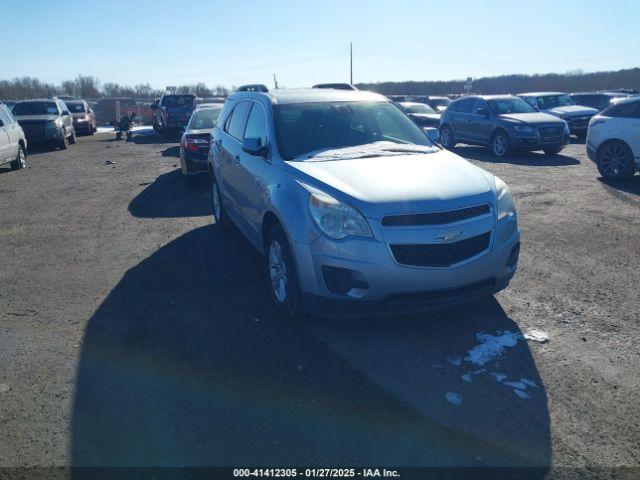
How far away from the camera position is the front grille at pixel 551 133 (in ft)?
47.7

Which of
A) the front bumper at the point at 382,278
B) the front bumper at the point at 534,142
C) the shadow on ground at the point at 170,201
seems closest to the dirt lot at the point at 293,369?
the front bumper at the point at 382,278

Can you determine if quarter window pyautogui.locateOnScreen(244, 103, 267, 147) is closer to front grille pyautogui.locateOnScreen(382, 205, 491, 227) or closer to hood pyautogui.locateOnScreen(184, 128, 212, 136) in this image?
front grille pyautogui.locateOnScreen(382, 205, 491, 227)

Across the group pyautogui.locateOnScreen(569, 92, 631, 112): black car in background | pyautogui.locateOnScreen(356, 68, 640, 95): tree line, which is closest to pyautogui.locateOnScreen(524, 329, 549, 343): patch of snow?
pyautogui.locateOnScreen(569, 92, 631, 112): black car in background

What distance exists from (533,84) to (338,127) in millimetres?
69154

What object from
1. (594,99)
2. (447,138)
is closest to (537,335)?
(447,138)

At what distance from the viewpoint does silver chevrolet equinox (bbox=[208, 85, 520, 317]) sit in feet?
12.3

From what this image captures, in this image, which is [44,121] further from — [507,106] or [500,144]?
[507,106]

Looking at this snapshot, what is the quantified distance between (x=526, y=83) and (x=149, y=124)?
5250cm

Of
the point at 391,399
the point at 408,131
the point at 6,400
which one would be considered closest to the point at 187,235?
the point at 408,131

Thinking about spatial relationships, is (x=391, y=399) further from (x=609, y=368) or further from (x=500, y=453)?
(x=609, y=368)

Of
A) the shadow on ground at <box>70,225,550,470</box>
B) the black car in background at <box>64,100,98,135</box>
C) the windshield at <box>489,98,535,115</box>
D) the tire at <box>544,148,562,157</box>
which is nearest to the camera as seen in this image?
the shadow on ground at <box>70,225,550,470</box>

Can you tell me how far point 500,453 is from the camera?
2814 millimetres

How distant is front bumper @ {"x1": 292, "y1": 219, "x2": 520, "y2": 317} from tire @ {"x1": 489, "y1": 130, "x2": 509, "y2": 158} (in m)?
11.9

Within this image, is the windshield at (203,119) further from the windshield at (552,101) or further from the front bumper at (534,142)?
the windshield at (552,101)
